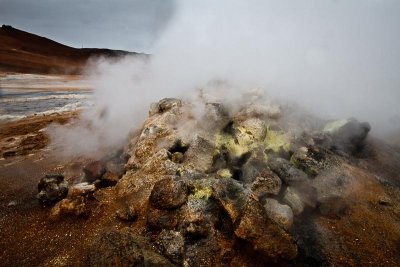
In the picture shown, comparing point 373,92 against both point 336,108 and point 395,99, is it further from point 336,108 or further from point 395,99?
point 336,108

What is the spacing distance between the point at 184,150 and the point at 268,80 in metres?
3.69

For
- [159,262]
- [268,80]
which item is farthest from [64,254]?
[268,80]

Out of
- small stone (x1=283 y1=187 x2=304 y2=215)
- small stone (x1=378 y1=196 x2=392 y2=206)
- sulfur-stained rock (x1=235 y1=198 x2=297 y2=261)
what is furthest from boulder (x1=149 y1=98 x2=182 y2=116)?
small stone (x1=378 y1=196 x2=392 y2=206)

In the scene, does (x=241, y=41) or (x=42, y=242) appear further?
(x=241, y=41)

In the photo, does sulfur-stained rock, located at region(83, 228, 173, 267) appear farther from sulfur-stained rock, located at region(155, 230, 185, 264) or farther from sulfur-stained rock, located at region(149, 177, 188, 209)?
sulfur-stained rock, located at region(149, 177, 188, 209)

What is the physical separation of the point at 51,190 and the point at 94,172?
32.0 inches

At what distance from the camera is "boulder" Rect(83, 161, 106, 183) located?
18.4 ft

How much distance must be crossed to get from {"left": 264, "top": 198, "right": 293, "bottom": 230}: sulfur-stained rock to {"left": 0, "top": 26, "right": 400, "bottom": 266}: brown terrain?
0.02 metres

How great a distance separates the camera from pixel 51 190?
16.6 ft

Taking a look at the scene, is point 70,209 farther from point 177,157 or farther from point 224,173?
point 224,173

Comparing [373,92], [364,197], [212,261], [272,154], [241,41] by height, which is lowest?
[212,261]

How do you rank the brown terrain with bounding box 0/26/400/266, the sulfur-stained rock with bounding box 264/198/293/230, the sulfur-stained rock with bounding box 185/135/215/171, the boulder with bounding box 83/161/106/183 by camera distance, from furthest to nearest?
the boulder with bounding box 83/161/106/183
the sulfur-stained rock with bounding box 185/135/215/171
the sulfur-stained rock with bounding box 264/198/293/230
the brown terrain with bounding box 0/26/400/266

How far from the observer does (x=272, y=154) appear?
5.87 m

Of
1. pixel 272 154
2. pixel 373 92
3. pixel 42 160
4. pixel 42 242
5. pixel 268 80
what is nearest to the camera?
pixel 42 242
